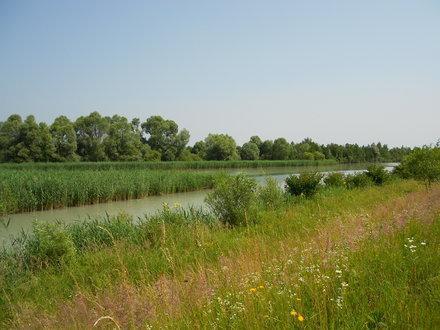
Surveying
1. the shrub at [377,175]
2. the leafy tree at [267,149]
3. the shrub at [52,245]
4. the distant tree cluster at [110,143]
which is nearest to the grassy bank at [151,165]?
the distant tree cluster at [110,143]

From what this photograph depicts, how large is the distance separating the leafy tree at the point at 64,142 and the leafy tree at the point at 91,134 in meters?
4.16

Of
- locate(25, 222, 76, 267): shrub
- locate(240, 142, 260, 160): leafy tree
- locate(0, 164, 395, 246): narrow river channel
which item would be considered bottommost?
locate(0, 164, 395, 246): narrow river channel

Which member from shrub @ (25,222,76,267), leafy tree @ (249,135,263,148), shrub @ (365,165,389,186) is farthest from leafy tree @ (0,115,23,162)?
shrub @ (25,222,76,267)

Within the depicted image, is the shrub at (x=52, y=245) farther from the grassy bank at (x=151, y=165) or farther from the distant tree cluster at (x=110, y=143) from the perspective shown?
the distant tree cluster at (x=110, y=143)

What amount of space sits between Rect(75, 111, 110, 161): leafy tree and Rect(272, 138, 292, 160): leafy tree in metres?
45.4

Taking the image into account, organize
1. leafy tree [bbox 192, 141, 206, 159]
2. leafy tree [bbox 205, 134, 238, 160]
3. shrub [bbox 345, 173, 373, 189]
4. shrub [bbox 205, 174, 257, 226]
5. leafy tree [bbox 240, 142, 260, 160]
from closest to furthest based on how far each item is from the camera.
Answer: shrub [bbox 205, 174, 257, 226], shrub [bbox 345, 173, 373, 189], leafy tree [bbox 205, 134, 238, 160], leafy tree [bbox 192, 141, 206, 159], leafy tree [bbox 240, 142, 260, 160]

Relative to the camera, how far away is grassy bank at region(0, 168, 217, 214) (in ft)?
62.1

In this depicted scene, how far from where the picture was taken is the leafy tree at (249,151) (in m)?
91.8

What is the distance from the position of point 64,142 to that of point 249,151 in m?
45.5

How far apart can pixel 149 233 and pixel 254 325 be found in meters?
7.98

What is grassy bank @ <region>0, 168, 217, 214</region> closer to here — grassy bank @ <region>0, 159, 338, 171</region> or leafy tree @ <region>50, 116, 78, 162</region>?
grassy bank @ <region>0, 159, 338, 171</region>

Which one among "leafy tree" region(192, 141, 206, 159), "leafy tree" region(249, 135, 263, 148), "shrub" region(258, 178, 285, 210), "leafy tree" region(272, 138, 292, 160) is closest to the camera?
"shrub" region(258, 178, 285, 210)

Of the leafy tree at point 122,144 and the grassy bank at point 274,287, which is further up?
the leafy tree at point 122,144

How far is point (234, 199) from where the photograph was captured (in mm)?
13039
